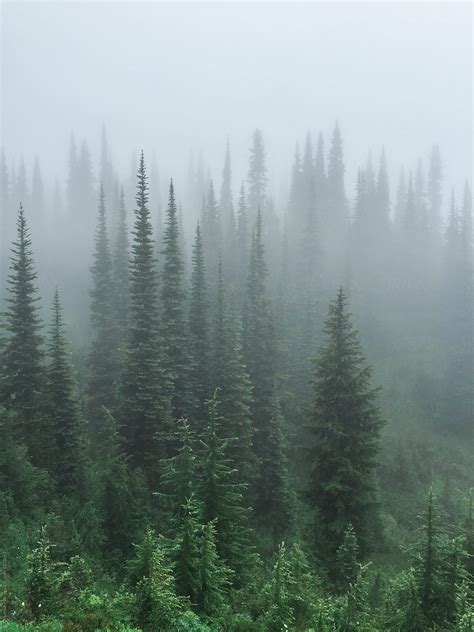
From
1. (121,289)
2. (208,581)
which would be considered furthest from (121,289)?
(208,581)

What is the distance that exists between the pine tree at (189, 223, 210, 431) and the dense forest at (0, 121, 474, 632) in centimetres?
15

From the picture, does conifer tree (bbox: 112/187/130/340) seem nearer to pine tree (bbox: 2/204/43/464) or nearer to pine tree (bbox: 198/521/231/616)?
pine tree (bbox: 2/204/43/464)

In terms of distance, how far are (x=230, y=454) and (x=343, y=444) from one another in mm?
7098

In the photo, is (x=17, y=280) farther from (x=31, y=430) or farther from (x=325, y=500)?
(x=325, y=500)

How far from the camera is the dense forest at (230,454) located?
10422 mm

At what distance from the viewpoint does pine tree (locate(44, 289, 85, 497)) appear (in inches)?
837

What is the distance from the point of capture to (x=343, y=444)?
21.2 meters

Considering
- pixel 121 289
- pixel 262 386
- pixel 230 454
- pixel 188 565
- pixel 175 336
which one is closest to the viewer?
pixel 188 565

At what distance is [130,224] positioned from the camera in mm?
88562

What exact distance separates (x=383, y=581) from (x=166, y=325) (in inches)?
696

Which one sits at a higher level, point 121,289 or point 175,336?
point 121,289

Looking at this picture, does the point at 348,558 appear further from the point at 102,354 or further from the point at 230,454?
the point at 102,354

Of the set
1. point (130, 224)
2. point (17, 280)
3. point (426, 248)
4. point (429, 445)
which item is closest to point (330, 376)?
point (17, 280)

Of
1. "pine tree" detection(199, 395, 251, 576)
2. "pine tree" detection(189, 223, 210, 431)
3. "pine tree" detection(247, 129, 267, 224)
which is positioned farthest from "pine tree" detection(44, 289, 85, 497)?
"pine tree" detection(247, 129, 267, 224)
